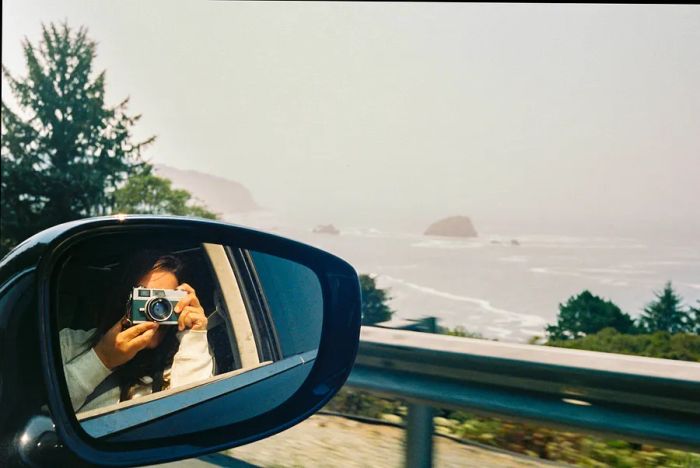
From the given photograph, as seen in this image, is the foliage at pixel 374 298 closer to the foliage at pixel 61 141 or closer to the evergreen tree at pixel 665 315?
the evergreen tree at pixel 665 315

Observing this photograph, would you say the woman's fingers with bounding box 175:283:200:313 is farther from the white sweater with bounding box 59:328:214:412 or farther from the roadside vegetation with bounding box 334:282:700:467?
the roadside vegetation with bounding box 334:282:700:467

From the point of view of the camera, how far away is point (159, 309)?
126cm

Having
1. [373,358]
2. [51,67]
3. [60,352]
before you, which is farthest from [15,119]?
[60,352]

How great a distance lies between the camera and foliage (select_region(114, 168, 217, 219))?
53.9 feet

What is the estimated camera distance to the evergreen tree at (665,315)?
5133 millimetres

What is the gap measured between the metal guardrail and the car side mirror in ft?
3.95

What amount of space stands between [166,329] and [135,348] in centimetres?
6

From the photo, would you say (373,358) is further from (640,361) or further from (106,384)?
(106,384)

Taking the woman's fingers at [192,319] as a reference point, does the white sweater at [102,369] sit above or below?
below

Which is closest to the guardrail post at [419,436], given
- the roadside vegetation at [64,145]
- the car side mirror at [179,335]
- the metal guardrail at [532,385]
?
the metal guardrail at [532,385]

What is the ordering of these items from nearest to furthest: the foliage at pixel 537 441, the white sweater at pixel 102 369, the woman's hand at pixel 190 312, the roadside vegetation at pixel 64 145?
the white sweater at pixel 102 369 < the woman's hand at pixel 190 312 < the foliage at pixel 537 441 < the roadside vegetation at pixel 64 145

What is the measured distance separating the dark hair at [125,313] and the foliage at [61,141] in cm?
1960

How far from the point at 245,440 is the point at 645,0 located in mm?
7079

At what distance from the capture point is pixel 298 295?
1.73 metres
